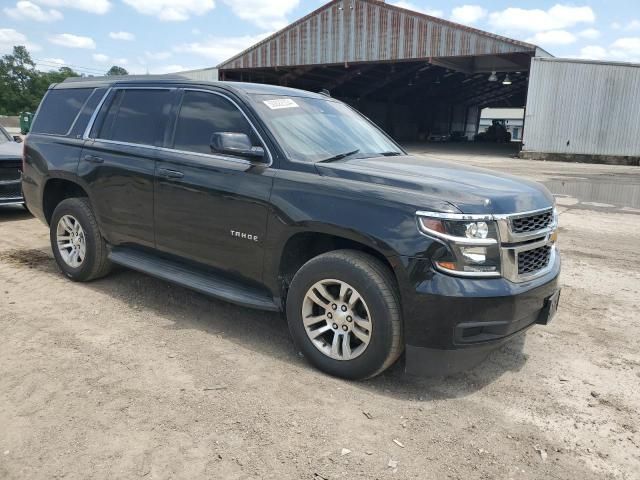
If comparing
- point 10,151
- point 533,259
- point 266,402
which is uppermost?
point 10,151

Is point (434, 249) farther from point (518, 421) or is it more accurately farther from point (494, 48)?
point (494, 48)

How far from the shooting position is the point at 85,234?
5.01m

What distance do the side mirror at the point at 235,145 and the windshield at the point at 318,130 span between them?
21 centimetres

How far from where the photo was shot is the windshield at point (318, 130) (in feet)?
12.7

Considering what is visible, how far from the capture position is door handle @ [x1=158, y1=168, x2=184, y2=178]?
4.19 meters

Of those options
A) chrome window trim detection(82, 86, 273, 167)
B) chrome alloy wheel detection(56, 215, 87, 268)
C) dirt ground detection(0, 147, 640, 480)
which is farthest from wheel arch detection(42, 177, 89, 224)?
dirt ground detection(0, 147, 640, 480)

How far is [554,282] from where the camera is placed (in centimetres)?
348

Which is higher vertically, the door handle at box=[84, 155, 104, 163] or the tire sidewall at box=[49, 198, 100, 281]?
the door handle at box=[84, 155, 104, 163]

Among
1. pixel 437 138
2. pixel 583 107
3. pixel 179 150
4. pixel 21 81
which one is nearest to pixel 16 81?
pixel 21 81

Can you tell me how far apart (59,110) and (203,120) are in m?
2.19

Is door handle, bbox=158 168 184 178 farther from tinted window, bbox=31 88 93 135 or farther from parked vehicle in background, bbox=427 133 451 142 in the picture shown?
parked vehicle in background, bbox=427 133 451 142

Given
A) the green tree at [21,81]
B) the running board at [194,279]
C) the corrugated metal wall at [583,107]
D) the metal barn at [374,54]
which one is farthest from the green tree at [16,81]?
the running board at [194,279]

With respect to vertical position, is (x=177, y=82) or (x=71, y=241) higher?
(x=177, y=82)

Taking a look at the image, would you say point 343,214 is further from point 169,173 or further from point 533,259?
point 169,173
